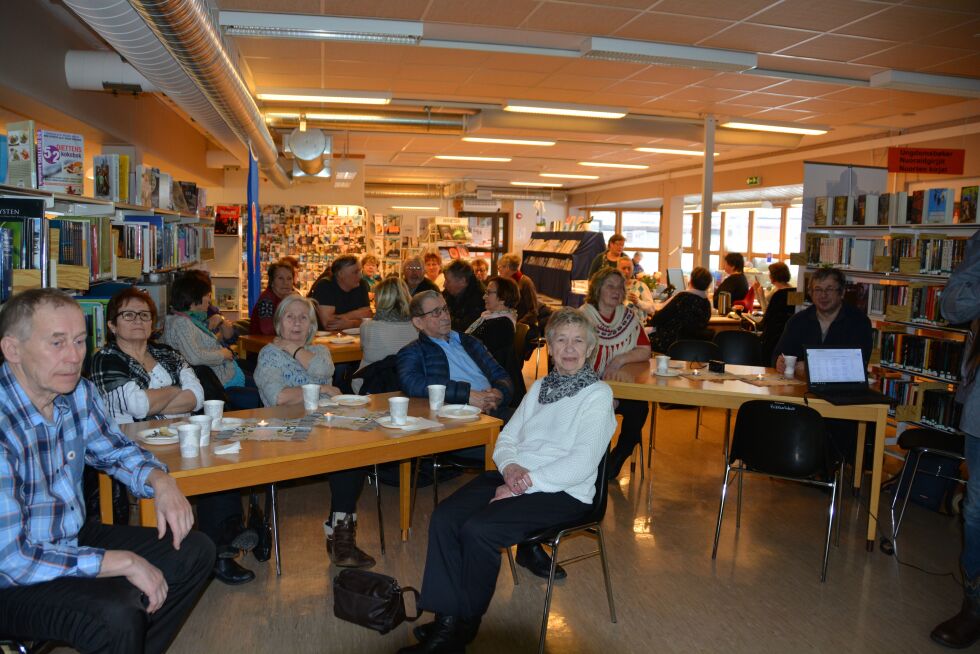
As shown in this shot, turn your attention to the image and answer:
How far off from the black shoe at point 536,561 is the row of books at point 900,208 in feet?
12.0

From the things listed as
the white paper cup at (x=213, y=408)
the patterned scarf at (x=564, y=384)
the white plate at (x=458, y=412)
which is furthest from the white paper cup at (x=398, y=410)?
the white paper cup at (x=213, y=408)

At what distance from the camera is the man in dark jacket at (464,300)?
6.63 metres

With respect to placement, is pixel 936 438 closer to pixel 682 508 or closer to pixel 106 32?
pixel 682 508

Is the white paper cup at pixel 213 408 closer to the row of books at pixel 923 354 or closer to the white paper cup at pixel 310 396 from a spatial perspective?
the white paper cup at pixel 310 396

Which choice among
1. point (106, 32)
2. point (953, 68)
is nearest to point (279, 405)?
point (106, 32)

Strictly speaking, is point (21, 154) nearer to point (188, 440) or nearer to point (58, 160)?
point (58, 160)

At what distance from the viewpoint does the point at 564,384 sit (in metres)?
3.05

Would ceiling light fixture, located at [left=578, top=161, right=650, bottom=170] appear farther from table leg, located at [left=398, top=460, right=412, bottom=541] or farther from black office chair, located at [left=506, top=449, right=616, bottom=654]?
black office chair, located at [left=506, top=449, right=616, bottom=654]

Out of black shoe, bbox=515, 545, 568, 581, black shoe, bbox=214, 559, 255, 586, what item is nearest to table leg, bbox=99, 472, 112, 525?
black shoe, bbox=214, 559, 255, 586

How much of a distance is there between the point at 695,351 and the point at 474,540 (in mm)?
3255

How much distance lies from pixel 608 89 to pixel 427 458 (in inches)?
182

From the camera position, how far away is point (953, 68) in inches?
247

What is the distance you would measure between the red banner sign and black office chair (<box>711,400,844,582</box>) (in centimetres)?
484

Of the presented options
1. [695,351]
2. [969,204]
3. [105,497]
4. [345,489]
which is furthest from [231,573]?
[969,204]
